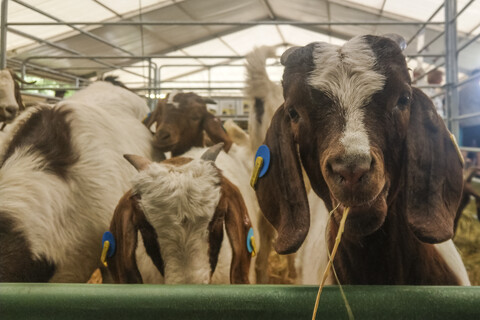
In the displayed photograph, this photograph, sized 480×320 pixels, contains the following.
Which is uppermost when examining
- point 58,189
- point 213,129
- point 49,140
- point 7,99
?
point 7,99

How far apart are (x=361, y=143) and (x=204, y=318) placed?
535 mm

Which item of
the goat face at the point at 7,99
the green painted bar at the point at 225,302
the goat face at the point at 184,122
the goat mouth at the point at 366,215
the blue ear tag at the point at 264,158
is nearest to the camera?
the green painted bar at the point at 225,302

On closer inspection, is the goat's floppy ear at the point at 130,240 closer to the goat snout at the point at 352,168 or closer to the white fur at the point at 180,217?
the white fur at the point at 180,217

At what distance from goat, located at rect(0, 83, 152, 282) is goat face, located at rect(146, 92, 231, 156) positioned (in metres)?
0.62

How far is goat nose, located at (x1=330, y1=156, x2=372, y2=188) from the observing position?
897 millimetres

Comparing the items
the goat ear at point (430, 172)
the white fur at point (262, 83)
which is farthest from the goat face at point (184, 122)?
the goat ear at point (430, 172)

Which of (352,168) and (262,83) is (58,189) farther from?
(262,83)

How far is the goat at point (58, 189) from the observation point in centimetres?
155

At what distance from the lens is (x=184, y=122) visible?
2.95m

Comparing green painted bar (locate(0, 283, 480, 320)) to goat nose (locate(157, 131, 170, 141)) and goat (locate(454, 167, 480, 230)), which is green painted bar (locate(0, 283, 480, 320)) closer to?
goat (locate(454, 167, 480, 230))

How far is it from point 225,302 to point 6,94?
7.99 ft

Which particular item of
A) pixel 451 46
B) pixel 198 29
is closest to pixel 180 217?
pixel 451 46

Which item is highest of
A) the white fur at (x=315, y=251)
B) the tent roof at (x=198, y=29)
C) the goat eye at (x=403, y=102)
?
the tent roof at (x=198, y=29)

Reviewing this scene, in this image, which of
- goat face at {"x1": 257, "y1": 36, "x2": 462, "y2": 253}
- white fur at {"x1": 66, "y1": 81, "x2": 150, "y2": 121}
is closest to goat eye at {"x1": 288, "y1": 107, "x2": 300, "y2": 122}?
goat face at {"x1": 257, "y1": 36, "x2": 462, "y2": 253}
